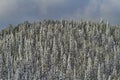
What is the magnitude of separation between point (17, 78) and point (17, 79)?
3.92ft

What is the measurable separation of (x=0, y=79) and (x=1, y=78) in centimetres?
87

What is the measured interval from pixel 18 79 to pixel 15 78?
3.30m

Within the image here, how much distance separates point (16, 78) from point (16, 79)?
143cm

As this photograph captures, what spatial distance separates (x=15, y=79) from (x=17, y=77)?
1.57 metres

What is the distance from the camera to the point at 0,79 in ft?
648

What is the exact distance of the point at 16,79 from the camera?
643 ft

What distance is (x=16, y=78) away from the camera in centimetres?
19750

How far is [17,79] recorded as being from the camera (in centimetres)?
19562

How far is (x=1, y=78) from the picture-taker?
198 metres

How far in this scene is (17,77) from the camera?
654ft

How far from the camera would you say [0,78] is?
198 metres

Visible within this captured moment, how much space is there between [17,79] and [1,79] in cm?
807

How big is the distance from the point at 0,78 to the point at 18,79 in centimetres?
942

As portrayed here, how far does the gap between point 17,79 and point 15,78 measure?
413cm
